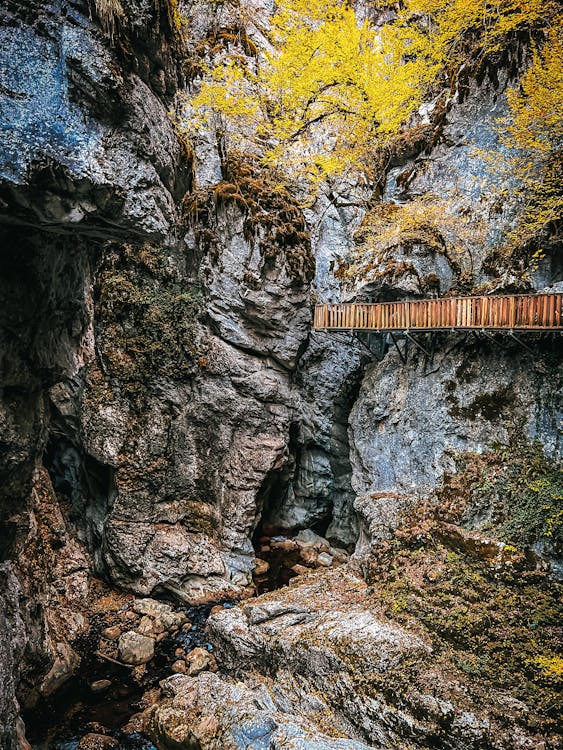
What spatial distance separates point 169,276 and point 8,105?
33.5ft

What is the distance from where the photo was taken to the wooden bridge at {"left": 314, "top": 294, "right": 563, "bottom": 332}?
1021 centimetres

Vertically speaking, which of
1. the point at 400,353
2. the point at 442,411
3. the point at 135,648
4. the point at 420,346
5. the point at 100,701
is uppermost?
the point at 420,346

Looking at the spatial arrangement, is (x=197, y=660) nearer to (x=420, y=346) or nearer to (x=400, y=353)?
(x=400, y=353)

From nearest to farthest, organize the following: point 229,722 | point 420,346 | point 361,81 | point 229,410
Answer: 1. point 229,722
2. point 420,346
3. point 229,410
4. point 361,81

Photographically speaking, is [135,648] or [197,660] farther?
[135,648]

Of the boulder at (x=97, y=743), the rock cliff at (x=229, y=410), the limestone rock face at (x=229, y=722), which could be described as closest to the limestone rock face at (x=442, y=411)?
the rock cliff at (x=229, y=410)

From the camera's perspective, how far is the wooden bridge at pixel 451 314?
1021 centimetres

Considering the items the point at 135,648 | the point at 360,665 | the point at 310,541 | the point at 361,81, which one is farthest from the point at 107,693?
the point at 361,81

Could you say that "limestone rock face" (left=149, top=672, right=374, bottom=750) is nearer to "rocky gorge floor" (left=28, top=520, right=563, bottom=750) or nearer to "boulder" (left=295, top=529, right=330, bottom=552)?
"rocky gorge floor" (left=28, top=520, right=563, bottom=750)

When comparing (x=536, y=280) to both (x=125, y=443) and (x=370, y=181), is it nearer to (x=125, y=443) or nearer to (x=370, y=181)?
(x=370, y=181)

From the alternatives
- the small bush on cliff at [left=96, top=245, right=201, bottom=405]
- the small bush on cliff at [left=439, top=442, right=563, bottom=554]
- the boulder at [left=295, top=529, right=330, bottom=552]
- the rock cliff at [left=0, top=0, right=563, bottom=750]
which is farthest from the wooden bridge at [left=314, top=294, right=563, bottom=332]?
the boulder at [left=295, top=529, right=330, bottom=552]

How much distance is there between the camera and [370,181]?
18781 millimetres

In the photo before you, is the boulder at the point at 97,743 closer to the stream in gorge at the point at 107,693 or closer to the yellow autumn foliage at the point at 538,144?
the stream in gorge at the point at 107,693

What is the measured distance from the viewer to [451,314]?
12.0 metres
